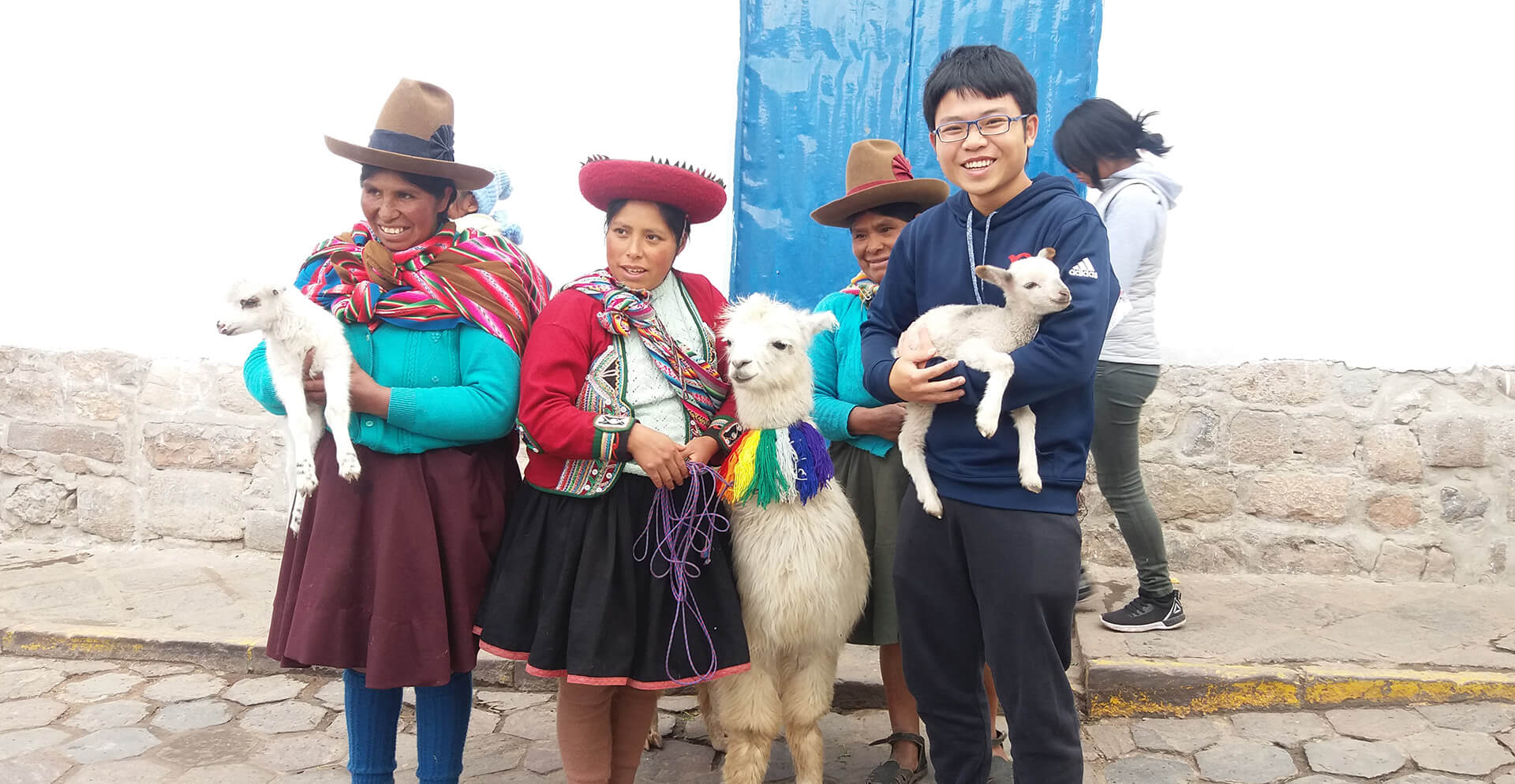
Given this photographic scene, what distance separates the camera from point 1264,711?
11.9ft

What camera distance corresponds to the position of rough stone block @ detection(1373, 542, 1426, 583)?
463 cm

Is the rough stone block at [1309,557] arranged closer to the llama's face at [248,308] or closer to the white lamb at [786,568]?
the white lamb at [786,568]

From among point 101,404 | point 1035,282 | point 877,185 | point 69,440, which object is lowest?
point 69,440

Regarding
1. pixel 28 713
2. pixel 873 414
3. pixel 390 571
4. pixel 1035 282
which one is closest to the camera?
pixel 1035 282

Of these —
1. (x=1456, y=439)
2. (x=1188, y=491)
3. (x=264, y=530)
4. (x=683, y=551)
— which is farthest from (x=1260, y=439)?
(x=264, y=530)

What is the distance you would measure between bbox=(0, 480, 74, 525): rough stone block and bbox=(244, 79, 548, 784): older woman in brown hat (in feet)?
12.5

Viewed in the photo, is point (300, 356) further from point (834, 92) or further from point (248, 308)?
point (834, 92)

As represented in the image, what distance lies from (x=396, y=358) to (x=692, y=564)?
3.04 ft

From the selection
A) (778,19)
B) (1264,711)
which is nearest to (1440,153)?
(1264,711)

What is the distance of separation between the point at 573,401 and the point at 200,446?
375 cm

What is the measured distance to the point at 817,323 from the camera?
262cm

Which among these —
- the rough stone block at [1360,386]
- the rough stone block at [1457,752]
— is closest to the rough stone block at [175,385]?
the rough stone block at [1457,752]

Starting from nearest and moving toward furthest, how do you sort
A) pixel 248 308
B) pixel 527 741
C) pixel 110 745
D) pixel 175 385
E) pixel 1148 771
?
pixel 248 308, pixel 1148 771, pixel 110 745, pixel 527 741, pixel 175 385

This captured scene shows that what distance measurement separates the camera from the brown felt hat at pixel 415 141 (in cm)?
241
